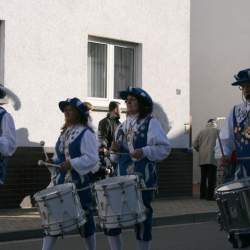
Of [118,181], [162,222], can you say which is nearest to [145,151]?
[118,181]

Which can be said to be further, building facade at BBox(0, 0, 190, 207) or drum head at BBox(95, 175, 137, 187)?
building facade at BBox(0, 0, 190, 207)

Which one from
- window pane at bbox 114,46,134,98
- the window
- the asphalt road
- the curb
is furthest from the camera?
window pane at bbox 114,46,134,98

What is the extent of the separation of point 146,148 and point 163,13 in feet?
30.0

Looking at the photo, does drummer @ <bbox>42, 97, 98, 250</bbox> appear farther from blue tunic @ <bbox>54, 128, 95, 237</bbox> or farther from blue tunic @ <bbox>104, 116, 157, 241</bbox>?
blue tunic @ <bbox>104, 116, 157, 241</bbox>

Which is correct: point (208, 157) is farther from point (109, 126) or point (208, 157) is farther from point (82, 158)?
point (82, 158)

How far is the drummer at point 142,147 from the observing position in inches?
284

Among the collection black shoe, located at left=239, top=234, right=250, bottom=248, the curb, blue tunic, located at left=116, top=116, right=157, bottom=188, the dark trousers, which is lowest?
the curb

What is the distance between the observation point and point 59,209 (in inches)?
264

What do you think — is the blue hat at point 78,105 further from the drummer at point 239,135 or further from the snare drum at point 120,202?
the drummer at point 239,135

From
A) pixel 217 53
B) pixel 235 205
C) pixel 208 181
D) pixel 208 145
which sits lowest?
pixel 208 181

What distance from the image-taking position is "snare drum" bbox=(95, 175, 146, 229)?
6684 millimetres

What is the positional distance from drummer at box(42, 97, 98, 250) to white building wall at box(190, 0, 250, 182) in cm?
1324

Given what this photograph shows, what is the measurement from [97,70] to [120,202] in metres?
8.53

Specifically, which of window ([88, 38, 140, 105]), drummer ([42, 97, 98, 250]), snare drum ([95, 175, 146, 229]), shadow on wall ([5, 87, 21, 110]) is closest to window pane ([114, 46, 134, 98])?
window ([88, 38, 140, 105])
